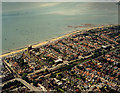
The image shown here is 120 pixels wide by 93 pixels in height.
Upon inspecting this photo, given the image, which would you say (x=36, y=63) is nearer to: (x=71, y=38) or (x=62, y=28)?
(x=71, y=38)

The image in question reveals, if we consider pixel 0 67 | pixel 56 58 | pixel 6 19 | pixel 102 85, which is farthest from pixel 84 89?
pixel 6 19

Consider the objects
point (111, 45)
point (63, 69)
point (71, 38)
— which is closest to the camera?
point (63, 69)

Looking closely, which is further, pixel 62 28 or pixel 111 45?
pixel 62 28

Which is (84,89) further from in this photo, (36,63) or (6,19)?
(6,19)

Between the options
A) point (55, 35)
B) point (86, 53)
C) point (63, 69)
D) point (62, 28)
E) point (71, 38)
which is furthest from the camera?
point (62, 28)

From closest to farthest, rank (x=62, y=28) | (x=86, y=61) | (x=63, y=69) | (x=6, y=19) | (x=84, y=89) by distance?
(x=84, y=89), (x=63, y=69), (x=86, y=61), (x=62, y=28), (x=6, y=19)

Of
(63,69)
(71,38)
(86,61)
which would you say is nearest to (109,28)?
(71,38)
